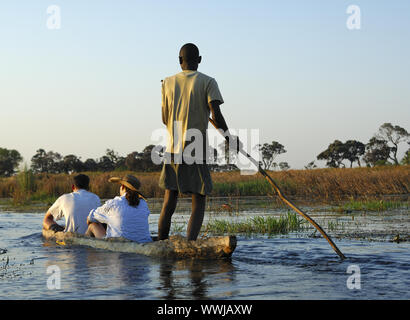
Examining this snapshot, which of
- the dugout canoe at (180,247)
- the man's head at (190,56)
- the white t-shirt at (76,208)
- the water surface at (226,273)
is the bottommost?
the water surface at (226,273)

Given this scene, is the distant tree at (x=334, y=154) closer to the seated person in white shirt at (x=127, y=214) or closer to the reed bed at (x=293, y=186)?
the reed bed at (x=293, y=186)

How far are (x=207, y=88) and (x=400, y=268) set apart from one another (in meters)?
2.61

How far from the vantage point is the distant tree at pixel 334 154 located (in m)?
61.5

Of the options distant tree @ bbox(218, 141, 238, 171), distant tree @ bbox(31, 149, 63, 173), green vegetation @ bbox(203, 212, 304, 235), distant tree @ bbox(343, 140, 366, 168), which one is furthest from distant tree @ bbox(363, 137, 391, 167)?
green vegetation @ bbox(203, 212, 304, 235)

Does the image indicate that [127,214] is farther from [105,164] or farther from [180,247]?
[105,164]

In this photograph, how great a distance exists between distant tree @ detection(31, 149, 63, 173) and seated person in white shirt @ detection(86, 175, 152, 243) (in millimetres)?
55781

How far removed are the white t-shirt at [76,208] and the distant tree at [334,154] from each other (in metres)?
56.5

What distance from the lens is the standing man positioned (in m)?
5.30

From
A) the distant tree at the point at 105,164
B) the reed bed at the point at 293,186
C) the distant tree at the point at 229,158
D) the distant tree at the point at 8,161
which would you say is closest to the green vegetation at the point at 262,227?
the distant tree at the point at 229,158

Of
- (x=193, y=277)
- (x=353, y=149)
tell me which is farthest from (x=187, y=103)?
(x=353, y=149)

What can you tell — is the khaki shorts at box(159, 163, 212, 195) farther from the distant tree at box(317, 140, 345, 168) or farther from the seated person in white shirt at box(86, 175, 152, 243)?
the distant tree at box(317, 140, 345, 168)

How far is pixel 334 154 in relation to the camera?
62.0 metres
